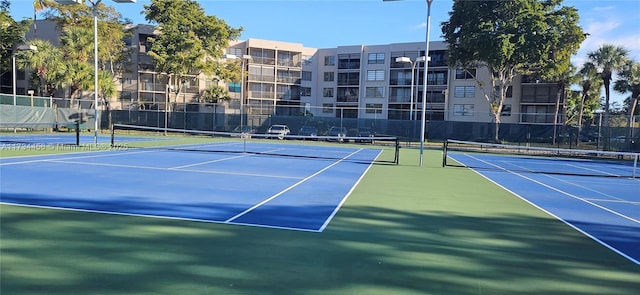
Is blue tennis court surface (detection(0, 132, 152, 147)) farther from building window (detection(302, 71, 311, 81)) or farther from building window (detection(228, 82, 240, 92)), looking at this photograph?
building window (detection(302, 71, 311, 81))

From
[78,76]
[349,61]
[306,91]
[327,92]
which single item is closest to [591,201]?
[78,76]

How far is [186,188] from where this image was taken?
10398mm

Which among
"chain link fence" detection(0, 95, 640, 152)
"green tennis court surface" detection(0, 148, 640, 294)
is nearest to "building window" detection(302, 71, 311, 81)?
"chain link fence" detection(0, 95, 640, 152)

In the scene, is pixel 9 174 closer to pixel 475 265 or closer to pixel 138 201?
pixel 138 201

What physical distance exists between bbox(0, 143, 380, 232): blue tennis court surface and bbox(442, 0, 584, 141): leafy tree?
2949 centimetres

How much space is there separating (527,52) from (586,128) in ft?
32.6

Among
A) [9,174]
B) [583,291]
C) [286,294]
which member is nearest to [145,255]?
[286,294]

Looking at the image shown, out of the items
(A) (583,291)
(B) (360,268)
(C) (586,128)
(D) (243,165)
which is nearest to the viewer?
(A) (583,291)

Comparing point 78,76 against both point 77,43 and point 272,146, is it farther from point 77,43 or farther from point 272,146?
point 272,146

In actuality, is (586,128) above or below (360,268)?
above

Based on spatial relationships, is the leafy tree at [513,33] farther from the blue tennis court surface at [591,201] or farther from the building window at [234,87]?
the building window at [234,87]

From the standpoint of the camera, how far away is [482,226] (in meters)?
7.61

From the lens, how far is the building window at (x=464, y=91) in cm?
5665

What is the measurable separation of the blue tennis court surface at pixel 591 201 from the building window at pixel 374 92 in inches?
1825
